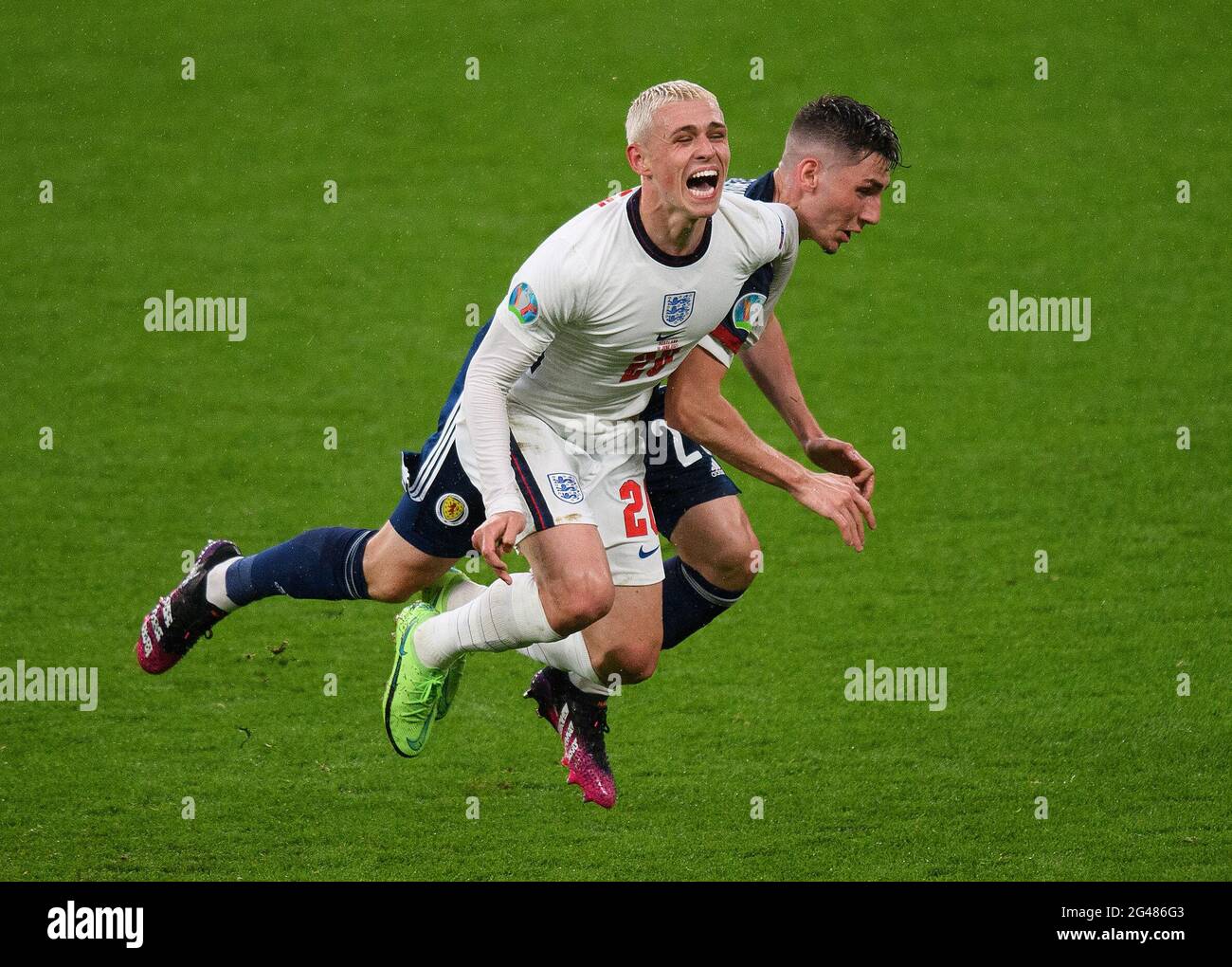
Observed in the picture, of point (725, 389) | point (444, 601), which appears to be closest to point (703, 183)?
point (444, 601)

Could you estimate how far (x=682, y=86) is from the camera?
207 inches

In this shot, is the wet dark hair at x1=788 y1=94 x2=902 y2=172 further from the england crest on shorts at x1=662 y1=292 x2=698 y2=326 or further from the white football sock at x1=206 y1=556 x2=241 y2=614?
the white football sock at x1=206 y1=556 x2=241 y2=614

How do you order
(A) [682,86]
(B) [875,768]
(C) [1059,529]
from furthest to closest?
(C) [1059,529] → (B) [875,768] → (A) [682,86]

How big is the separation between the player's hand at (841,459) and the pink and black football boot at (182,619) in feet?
7.97

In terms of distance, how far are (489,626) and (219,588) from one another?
4.47ft

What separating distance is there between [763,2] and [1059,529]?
7950mm

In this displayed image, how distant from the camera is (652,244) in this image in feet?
17.5

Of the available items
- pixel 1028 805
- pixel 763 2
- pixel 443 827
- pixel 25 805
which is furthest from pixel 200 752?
pixel 763 2

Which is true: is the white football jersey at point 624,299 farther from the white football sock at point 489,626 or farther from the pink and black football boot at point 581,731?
the pink and black football boot at point 581,731

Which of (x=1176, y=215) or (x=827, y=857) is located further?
(x=1176, y=215)

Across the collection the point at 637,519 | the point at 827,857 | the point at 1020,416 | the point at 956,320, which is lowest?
the point at 827,857

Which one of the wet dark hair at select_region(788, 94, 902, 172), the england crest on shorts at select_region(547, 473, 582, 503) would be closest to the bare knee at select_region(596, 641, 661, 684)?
the england crest on shorts at select_region(547, 473, 582, 503)

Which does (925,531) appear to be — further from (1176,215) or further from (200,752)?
(1176,215)

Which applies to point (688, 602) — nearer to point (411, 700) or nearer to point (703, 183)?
point (411, 700)
